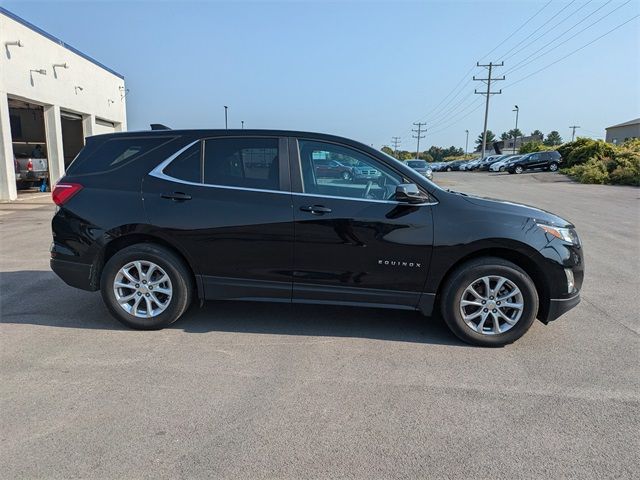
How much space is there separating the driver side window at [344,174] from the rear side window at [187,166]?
3.24 feet

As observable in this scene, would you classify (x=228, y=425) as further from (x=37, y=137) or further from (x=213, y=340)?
(x=37, y=137)

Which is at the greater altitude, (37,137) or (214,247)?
(37,137)

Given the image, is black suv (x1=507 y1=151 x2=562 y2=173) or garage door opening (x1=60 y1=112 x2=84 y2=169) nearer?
garage door opening (x1=60 y1=112 x2=84 y2=169)

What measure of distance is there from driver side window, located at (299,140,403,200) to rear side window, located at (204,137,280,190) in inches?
11.9

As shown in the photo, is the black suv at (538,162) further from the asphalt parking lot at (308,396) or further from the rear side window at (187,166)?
the rear side window at (187,166)

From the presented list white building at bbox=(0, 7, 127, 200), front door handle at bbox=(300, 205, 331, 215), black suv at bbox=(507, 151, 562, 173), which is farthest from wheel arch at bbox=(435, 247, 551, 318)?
black suv at bbox=(507, 151, 562, 173)

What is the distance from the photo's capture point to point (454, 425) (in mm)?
2943

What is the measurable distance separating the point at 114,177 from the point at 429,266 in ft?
10.1

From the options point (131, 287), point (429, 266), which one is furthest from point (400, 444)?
point (131, 287)

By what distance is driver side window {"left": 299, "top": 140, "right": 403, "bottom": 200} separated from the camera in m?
4.19

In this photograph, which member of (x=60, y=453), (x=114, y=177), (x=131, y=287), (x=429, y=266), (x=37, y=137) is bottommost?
(x=60, y=453)

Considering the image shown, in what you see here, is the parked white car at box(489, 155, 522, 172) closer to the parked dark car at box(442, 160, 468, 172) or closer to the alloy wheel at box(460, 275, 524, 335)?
the parked dark car at box(442, 160, 468, 172)

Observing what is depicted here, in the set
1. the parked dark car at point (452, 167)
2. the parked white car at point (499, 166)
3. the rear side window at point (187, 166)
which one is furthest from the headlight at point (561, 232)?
the parked dark car at point (452, 167)

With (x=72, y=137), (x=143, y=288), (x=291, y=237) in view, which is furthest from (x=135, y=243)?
(x=72, y=137)
